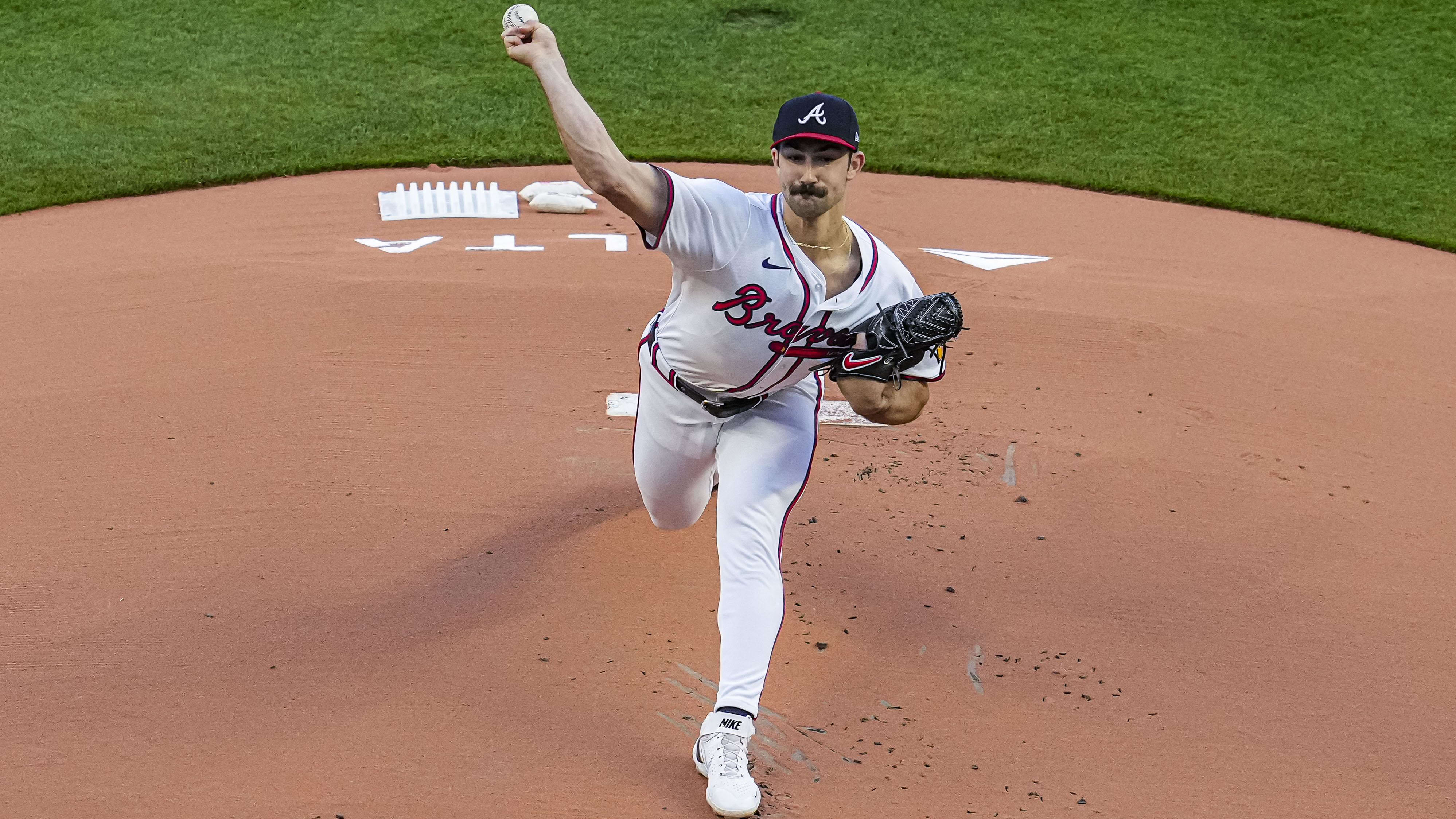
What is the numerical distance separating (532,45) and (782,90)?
22.2 feet

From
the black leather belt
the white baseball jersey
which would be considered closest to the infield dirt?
the black leather belt

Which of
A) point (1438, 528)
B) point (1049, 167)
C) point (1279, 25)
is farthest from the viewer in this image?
point (1279, 25)

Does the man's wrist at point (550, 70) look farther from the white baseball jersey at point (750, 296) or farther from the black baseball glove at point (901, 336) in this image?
the black baseball glove at point (901, 336)

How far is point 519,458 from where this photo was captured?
18.5 feet

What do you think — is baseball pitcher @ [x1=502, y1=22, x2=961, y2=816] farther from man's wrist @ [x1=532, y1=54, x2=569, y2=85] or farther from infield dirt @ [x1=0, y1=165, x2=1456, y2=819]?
infield dirt @ [x1=0, y1=165, x2=1456, y2=819]

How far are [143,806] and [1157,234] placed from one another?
656 centimetres

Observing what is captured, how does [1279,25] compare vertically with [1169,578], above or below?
above

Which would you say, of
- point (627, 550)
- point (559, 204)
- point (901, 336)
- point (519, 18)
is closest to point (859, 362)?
point (901, 336)

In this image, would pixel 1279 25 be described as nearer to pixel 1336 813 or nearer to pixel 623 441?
pixel 623 441

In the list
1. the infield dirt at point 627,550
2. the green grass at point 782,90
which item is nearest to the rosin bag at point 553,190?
the infield dirt at point 627,550

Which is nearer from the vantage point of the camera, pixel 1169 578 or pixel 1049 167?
pixel 1169 578

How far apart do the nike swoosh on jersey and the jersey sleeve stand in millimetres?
473

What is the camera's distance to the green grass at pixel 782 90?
348 inches

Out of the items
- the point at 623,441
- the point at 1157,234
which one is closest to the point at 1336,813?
the point at 623,441
